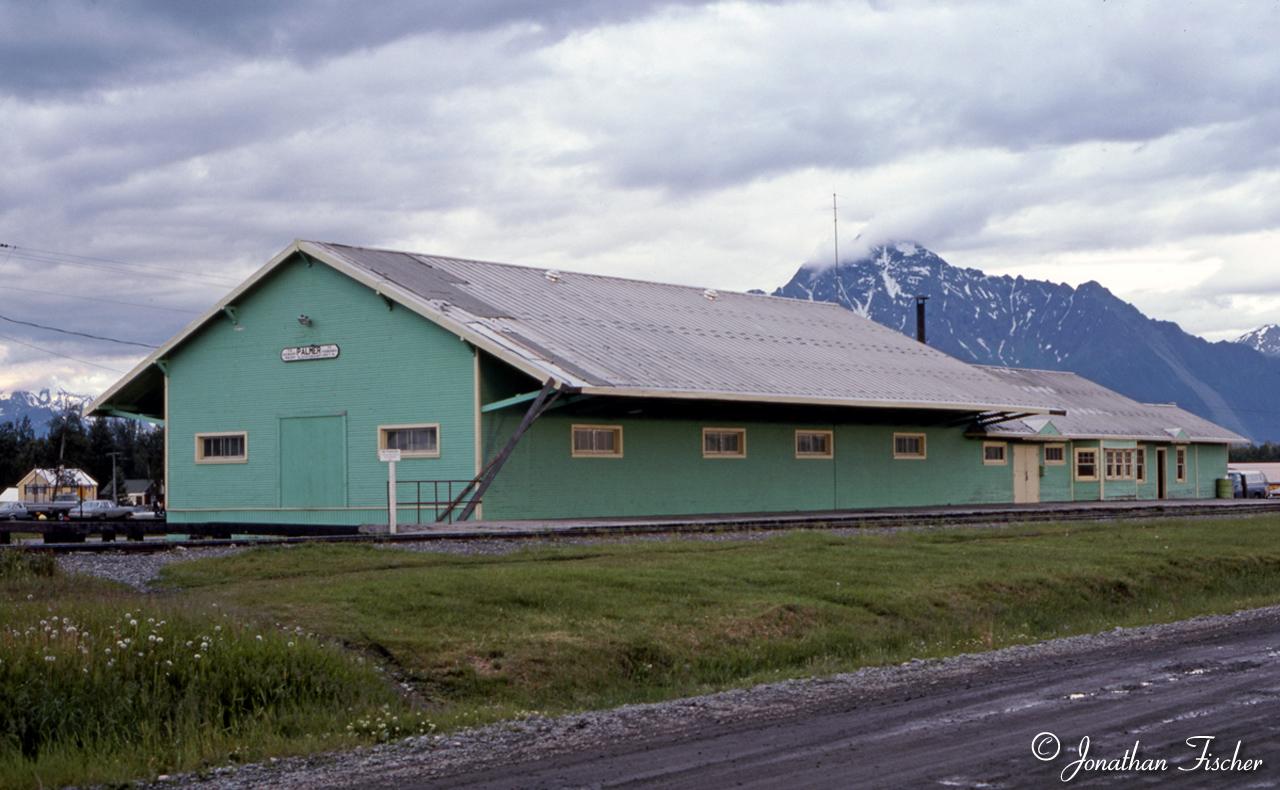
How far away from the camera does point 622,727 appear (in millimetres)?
10828

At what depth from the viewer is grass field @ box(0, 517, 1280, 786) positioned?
11477mm

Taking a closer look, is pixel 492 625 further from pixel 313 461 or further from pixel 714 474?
pixel 714 474

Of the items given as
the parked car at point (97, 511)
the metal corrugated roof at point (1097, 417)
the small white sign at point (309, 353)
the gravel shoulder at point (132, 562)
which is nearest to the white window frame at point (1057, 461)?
the metal corrugated roof at point (1097, 417)

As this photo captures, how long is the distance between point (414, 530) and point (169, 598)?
1299cm

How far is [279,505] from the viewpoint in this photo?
36438 millimetres

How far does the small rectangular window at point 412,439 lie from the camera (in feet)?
111

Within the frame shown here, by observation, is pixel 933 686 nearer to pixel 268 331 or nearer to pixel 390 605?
pixel 390 605

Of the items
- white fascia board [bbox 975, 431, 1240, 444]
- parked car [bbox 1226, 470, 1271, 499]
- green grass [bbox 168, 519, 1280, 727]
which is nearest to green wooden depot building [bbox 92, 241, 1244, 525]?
white fascia board [bbox 975, 431, 1240, 444]

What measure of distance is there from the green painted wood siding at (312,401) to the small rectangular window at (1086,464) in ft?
94.6

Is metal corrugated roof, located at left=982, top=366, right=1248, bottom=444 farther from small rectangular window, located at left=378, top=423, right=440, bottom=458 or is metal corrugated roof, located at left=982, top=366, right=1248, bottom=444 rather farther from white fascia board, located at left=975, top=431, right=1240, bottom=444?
small rectangular window, located at left=378, top=423, right=440, bottom=458

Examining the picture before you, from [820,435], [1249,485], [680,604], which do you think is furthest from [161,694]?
[1249,485]

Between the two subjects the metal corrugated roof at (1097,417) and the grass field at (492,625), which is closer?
the grass field at (492,625)

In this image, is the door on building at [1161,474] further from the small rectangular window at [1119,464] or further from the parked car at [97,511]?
the parked car at [97,511]

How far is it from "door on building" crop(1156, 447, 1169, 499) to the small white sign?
36.8 metres
